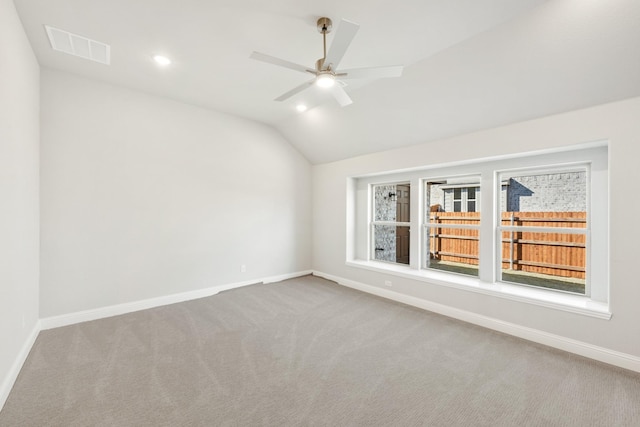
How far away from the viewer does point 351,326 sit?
3352 millimetres

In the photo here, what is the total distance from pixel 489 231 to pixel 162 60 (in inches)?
173

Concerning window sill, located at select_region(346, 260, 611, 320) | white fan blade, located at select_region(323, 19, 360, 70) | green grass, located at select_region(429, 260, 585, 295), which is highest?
white fan blade, located at select_region(323, 19, 360, 70)

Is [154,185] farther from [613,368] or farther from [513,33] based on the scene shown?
[613,368]

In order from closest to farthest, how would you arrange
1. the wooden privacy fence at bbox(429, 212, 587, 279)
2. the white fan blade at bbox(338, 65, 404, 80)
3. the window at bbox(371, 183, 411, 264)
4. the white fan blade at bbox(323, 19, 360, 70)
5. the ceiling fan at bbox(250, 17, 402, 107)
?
the white fan blade at bbox(323, 19, 360, 70), the ceiling fan at bbox(250, 17, 402, 107), the white fan blade at bbox(338, 65, 404, 80), the wooden privacy fence at bbox(429, 212, 587, 279), the window at bbox(371, 183, 411, 264)

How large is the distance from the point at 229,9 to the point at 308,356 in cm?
314

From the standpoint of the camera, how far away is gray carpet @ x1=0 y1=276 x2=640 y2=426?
190 cm

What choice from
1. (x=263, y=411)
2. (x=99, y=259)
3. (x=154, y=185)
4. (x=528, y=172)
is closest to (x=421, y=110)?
(x=528, y=172)

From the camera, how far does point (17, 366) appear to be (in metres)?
2.35

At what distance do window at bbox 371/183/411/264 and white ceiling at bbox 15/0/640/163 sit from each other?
169cm

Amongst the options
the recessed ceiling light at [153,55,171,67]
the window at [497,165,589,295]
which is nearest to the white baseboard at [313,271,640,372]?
the window at [497,165,589,295]

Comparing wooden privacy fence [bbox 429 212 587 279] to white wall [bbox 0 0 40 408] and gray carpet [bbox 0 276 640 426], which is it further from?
white wall [bbox 0 0 40 408]

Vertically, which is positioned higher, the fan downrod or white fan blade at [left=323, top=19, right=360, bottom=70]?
the fan downrod

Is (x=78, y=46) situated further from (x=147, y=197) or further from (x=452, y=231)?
(x=452, y=231)

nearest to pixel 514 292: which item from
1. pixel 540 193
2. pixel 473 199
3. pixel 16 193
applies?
pixel 540 193
